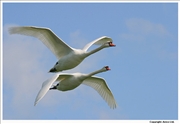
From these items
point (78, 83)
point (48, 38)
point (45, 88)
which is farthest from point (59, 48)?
point (45, 88)

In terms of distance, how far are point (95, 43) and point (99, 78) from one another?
6.07ft

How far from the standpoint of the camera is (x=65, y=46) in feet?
81.4

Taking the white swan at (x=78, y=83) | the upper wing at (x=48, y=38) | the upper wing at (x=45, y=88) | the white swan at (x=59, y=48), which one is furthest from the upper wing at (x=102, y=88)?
the upper wing at (x=45, y=88)

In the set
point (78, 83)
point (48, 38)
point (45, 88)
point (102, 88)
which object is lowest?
point (102, 88)

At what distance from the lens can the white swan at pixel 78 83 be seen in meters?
21.9

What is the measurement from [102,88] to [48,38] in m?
3.60

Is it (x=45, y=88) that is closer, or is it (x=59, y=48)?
(x=45, y=88)

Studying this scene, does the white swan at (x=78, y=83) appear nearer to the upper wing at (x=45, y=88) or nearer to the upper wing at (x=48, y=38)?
the upper wing at (x=45, y=88)

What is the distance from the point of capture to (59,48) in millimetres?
25031

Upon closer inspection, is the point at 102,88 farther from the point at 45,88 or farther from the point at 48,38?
the point at 45,88

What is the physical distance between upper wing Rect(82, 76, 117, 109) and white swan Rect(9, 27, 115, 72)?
1888mm

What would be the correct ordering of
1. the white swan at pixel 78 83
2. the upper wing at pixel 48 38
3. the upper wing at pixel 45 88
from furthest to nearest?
the upper wing at pixel 48 38
the white swan at pixel 78 83
the upper wing at pixel 45 88

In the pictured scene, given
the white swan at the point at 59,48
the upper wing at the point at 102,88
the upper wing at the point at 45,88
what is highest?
the white swan at the point at 59,48

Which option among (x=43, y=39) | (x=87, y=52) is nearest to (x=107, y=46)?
(x=87, y=52)
